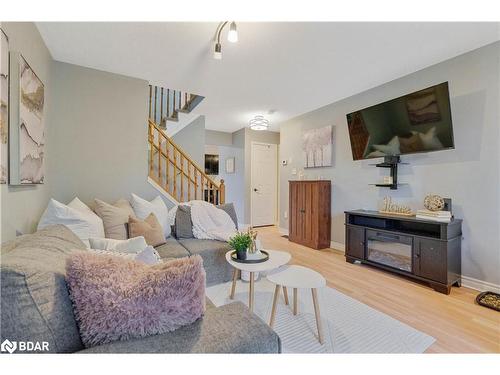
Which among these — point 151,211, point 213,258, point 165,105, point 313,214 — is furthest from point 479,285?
point 165,105

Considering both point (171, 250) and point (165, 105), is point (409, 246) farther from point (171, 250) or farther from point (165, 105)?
point (165, 105)

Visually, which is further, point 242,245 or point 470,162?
point 470,162

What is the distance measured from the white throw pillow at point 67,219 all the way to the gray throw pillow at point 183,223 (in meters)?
0.94

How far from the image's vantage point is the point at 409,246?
8.36 ft

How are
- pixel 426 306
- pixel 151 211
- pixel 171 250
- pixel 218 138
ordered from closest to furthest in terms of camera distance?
pixel 426 306, pixel 171 250, pixel 151 211, pixel 218 138

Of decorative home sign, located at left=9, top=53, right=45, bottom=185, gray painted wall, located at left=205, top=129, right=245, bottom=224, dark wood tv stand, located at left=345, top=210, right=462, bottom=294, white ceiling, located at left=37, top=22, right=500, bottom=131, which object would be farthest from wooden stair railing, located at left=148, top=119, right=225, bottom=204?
dark wood tv stand, located at left=345, top=210, right=462, bottom=294

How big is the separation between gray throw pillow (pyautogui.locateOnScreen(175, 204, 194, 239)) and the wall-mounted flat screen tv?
8.13 feet

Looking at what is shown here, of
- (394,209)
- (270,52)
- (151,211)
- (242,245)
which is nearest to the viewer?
(242,245)

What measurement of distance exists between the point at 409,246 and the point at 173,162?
3.30 meters

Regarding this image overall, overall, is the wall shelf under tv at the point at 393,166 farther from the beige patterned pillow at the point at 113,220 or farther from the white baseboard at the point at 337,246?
the beige patterned pillow at the point at 113,220

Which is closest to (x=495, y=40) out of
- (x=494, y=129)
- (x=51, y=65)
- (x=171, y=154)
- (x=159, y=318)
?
(x=494, y=129)

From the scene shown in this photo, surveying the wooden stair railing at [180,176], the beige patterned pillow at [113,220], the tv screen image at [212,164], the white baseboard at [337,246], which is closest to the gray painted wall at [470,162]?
the white baseboard at [337,246]

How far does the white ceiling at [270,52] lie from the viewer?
6.61ft

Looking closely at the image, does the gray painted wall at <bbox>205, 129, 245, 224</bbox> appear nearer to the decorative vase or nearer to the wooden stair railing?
the wooden stair railing
